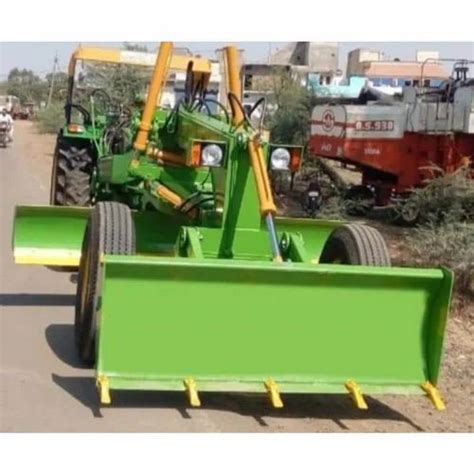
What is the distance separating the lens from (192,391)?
5441 mm

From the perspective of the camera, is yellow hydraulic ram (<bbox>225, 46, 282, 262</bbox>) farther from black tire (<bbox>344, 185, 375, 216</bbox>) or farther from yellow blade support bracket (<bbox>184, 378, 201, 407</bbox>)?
black tire (<bbox>344, 185, 375, 216</bbox>)

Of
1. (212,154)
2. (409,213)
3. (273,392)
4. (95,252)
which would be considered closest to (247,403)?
(273,392)

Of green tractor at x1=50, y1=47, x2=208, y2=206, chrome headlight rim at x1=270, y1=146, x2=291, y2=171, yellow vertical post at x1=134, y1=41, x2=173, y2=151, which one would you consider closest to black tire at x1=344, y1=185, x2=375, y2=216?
green tractor at x1=50, y1=47, x2=208, y2=206

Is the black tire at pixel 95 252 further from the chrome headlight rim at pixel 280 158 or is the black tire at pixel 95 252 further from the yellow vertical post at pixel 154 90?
the yellow vertical post at pixel 154 90

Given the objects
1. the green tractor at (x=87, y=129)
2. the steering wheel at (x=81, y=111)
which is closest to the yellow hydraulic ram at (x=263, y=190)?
the green tractor at (x=87, y=129)

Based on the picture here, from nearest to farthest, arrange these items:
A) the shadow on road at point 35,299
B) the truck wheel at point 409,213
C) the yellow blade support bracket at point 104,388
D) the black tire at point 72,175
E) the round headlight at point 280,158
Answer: the yellow blade support bracket at point 104,388 → the round headlight at point 280,158 → the shadow on road at point 35,299 → the black tire at point 72,175 → the truck wheel at point 409,213

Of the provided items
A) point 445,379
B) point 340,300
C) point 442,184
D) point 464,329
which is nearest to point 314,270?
point 340,300

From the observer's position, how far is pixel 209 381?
558 centimetres

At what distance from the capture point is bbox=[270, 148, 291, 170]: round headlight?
6855 millimetres

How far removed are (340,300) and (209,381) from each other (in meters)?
0.88

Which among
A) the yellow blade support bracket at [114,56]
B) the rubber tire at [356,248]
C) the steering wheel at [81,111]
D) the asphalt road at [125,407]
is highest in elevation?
the yellow blade support bracket at [114,56]

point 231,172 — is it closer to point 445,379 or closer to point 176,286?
point 176,286

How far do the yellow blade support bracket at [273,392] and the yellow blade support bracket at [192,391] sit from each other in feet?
1.32

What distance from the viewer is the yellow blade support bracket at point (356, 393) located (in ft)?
18.3
